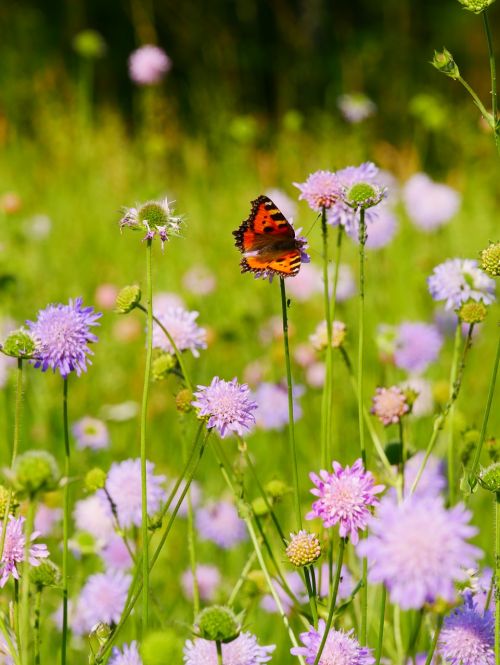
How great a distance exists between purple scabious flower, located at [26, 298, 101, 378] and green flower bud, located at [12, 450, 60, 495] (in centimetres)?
31

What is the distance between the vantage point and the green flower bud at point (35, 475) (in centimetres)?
75

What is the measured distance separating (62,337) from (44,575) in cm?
28

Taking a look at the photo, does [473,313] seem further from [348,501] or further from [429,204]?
[429,204]

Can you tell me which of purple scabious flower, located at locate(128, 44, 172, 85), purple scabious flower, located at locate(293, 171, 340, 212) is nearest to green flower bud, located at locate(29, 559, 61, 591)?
purple scabious flower, located at locate(293, 171, 340, 212)

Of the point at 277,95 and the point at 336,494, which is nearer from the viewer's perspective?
the point at 336,494

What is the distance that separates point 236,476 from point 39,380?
1.39m

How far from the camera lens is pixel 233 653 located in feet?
3.30

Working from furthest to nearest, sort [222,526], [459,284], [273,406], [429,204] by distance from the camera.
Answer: [429,204], [273,406], [222,526], [459,284]

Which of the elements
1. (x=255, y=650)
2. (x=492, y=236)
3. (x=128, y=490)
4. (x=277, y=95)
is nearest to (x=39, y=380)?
(x=128, y=490)

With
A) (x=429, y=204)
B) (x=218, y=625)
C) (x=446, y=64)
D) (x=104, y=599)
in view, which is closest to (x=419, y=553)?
(x=218, y=625)

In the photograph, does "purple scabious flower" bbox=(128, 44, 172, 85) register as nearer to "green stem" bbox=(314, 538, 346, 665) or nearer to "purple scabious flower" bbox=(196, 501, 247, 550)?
"purple scabious flower" bbox=(196, 501, 247, 550)

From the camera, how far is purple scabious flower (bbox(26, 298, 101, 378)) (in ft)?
3.55

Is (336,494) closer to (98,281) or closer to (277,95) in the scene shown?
(98,281)

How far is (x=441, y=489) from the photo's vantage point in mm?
1696
